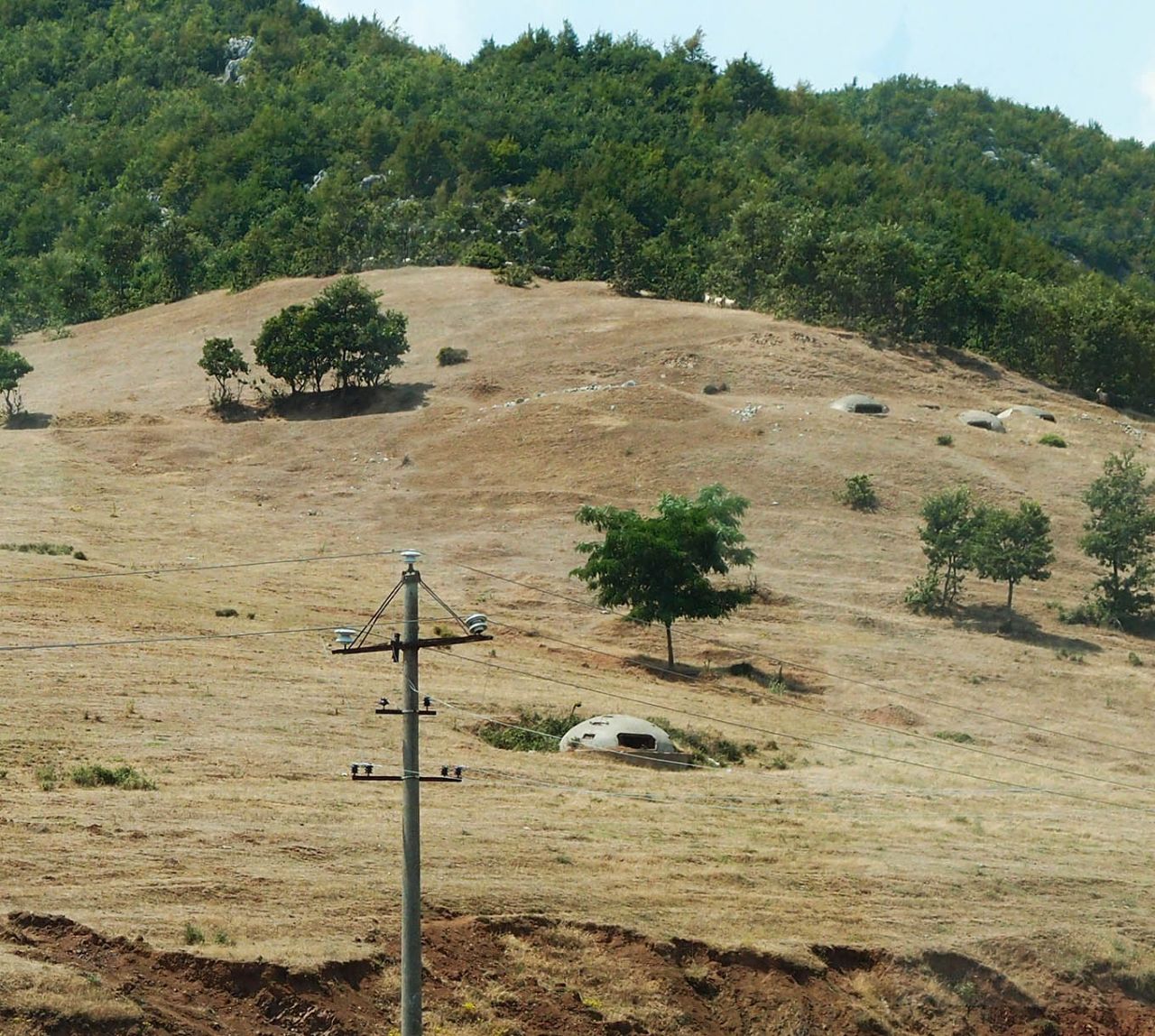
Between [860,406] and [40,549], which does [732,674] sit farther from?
[860,406]

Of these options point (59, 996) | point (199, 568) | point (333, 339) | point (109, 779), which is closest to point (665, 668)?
point (199, 568)

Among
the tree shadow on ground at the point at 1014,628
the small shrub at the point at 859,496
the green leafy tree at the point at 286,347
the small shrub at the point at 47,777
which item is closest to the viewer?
the small shrub at the point at 47,777

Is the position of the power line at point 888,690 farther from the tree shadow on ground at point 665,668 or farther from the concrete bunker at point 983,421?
the concrete bunker at point 983,421

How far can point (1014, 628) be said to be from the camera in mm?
55438

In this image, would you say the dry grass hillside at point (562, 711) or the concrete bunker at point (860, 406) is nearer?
the dry grass hillside at point (562, 711)

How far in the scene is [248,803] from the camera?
95.1 ft

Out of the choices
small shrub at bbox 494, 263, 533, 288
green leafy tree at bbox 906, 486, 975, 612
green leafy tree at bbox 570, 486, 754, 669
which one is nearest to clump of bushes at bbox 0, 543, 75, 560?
green leafy tree at bbox 570, 486, 754, 669

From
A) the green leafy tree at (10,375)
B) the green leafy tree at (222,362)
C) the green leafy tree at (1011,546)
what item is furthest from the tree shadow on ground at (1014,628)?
the green leafy tree at (10,375)

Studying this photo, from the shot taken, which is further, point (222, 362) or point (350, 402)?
point (350, 402)

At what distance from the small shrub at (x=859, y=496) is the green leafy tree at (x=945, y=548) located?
6490 mm

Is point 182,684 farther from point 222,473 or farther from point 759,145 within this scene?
point 759,145

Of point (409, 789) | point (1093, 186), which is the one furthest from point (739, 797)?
point (1093, 186)

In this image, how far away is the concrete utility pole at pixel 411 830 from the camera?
19.1 metres

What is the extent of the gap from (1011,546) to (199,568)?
25.4 m
